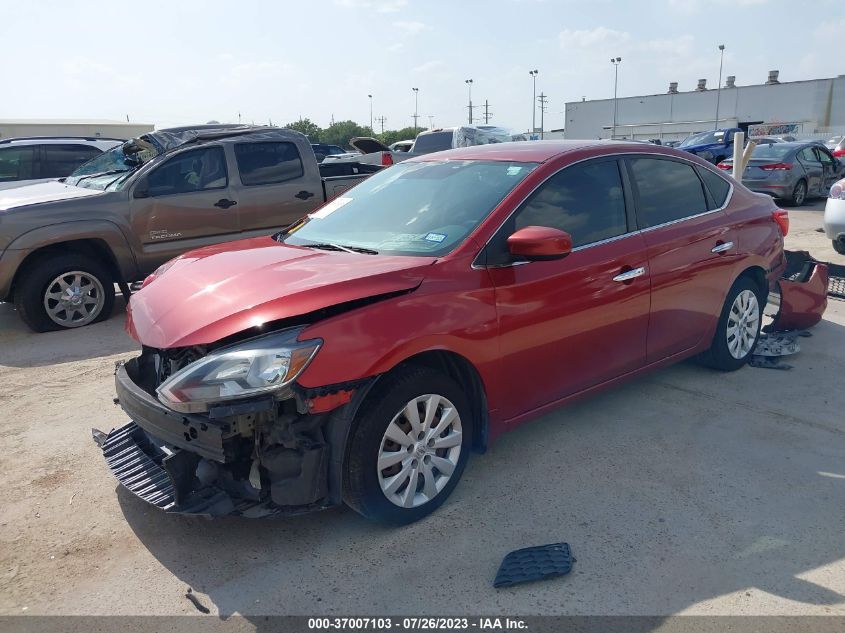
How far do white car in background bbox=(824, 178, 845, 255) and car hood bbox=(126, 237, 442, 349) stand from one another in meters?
7.09

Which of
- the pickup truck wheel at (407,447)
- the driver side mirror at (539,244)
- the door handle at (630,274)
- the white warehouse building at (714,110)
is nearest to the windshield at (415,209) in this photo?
the driver side mirror at (539,244)

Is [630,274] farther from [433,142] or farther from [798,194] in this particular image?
[433,142]

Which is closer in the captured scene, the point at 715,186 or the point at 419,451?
the point at 419,451

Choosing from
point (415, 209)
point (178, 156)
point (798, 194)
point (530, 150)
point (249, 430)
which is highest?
point (530, 150)

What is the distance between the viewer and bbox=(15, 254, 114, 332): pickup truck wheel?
673 cm

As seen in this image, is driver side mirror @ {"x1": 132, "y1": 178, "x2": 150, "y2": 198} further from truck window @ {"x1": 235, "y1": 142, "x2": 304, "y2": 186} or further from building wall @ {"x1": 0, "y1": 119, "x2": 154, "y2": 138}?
building wall @ {"x1": 0, "y1": 119, "x2": 154, "y2": 138}

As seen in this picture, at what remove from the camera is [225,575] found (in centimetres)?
303

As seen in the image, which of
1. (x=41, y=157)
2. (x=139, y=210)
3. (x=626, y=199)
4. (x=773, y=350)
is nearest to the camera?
(x=626, y=199)

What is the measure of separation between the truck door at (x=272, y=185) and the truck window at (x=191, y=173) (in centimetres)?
18

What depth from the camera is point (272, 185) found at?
7.96m

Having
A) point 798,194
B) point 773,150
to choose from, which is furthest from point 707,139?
point 798,194

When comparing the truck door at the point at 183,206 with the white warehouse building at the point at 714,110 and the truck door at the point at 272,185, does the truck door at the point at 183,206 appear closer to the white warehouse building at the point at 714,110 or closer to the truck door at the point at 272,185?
the truck door at the point at 272,185

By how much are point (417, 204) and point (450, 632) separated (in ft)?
7.68

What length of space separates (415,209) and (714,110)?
71140 millimetres
